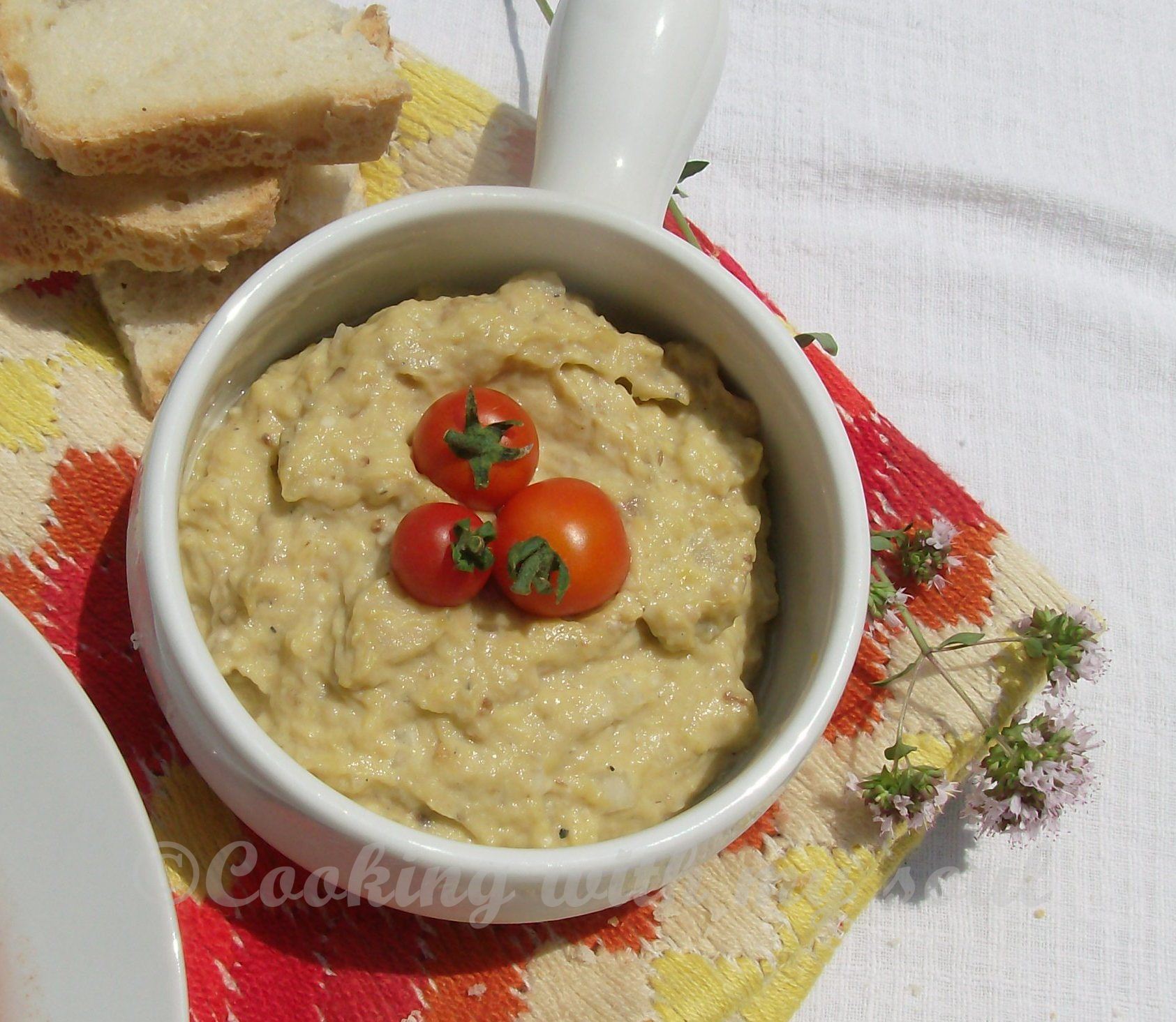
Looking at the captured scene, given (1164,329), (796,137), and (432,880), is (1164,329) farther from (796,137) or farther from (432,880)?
(432,880)

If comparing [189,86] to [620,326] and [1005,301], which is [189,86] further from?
[1005,301]

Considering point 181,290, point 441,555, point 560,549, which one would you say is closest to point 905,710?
point 560,549

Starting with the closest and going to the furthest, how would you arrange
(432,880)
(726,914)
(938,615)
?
(432,880) → (726,914) → (938,615)

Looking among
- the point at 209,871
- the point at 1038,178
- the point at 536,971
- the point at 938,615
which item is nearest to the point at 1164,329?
the point at 1038,178

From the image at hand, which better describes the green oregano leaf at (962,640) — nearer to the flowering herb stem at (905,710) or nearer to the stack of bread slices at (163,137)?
the flowering herb stem at (905,710)

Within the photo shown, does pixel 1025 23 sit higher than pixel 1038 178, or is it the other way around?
pixel 1025 23

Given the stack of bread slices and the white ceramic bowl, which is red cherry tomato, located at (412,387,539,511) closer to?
the white ceramic bowl
